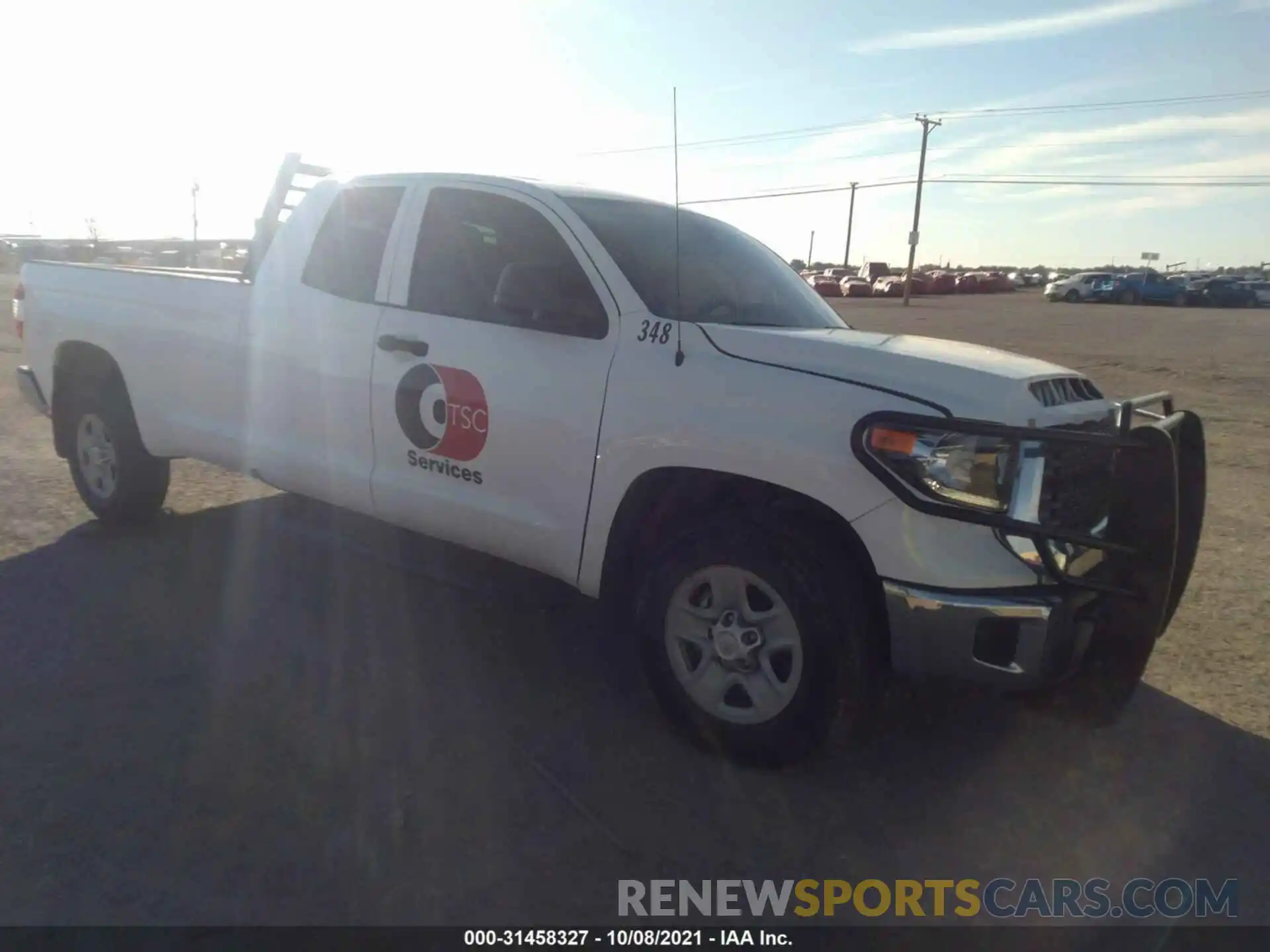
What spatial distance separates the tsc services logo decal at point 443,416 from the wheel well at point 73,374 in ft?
8.25

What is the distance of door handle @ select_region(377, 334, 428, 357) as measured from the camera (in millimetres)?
4426

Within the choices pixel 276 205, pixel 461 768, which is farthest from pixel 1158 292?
pixel 461 768

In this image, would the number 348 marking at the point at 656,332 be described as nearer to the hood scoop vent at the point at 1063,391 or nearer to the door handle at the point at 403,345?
the door handle at the point at 403,345

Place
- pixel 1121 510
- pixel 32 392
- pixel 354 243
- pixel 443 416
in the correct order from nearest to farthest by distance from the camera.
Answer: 1. pixel 1121 510
2. pixel 443 416
3. pixel 354 243
4. pixel 32 392

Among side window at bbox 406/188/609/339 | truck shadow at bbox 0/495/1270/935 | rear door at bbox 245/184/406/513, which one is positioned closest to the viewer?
truck shadow at bbox 0/495/1270/935

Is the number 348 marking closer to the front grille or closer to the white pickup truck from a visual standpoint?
the white pickup truck

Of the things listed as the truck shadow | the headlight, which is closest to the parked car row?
the truck shadow

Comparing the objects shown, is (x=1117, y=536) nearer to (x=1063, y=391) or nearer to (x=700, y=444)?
(x=1063, y=391)

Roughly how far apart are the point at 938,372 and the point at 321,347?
9.43 feet

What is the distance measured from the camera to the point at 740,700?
3641 millimetres

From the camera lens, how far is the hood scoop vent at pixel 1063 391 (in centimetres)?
341

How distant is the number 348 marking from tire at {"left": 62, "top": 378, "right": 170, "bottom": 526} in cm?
355

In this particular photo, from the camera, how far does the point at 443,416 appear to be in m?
4.38

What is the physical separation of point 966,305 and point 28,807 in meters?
46.6
